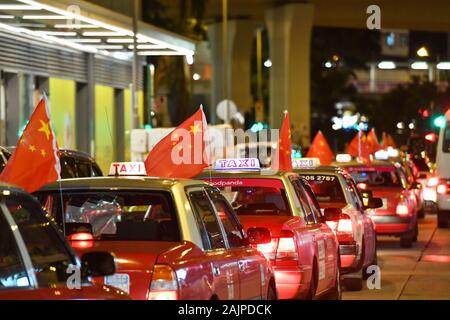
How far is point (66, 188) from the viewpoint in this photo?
32.9 ft

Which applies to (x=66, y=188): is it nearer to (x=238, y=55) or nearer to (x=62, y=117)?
(x=62, y=117)

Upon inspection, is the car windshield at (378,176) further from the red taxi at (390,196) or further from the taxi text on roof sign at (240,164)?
the taxi text on roof sign at (240,164)

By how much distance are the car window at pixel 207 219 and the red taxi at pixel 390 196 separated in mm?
14607

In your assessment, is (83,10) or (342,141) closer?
(83,10)

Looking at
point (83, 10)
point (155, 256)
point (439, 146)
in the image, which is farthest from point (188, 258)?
point (439, 146)

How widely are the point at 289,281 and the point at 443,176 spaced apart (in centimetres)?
2110

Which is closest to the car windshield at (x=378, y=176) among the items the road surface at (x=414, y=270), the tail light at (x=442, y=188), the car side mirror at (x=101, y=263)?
the road surface at (x=414, y=270)

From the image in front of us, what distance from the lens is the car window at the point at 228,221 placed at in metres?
10.4

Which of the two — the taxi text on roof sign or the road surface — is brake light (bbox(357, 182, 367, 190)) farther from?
the taxi text on roof sign

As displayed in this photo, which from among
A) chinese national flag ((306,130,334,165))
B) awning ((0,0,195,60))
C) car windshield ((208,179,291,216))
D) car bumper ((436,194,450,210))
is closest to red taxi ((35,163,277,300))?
car windshield ((208,179,291,216))

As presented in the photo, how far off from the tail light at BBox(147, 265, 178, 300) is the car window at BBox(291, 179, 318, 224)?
5.34 m

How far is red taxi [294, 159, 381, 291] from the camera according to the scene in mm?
16875

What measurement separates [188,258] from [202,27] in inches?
2063

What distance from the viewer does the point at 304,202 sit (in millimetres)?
14125
